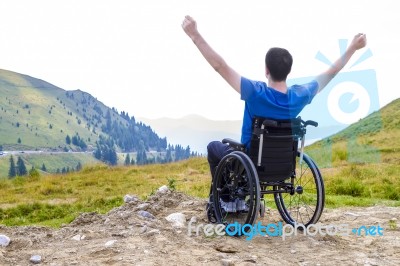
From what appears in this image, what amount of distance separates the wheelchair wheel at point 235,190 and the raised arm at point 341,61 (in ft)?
4.57

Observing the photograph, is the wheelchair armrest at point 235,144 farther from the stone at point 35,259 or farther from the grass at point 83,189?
the grass at point 83,189

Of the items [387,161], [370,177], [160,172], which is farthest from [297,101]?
[160,172]

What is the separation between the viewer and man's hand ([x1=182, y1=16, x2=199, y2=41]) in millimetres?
5004

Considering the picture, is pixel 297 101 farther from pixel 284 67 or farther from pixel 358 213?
pixel 358 213

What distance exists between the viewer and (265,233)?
6.04 metres

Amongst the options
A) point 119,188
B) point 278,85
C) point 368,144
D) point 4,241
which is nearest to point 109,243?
point 4,241

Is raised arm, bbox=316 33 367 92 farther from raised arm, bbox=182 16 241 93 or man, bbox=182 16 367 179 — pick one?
raised arm, bbox=182 16 241 93

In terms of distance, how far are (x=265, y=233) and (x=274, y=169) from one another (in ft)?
3.07

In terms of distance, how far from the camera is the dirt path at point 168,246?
15.7 ft

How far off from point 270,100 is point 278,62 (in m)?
0.44

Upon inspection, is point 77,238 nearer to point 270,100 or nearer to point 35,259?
point 35,259

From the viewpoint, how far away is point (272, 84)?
18.2 feet

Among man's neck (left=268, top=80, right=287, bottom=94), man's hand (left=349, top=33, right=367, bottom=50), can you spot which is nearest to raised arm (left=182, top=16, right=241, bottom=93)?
man's neck (left=268, top=80, right=287, bottom=94)

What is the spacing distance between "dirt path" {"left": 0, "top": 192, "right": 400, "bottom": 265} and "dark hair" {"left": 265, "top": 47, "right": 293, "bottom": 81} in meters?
1.98
